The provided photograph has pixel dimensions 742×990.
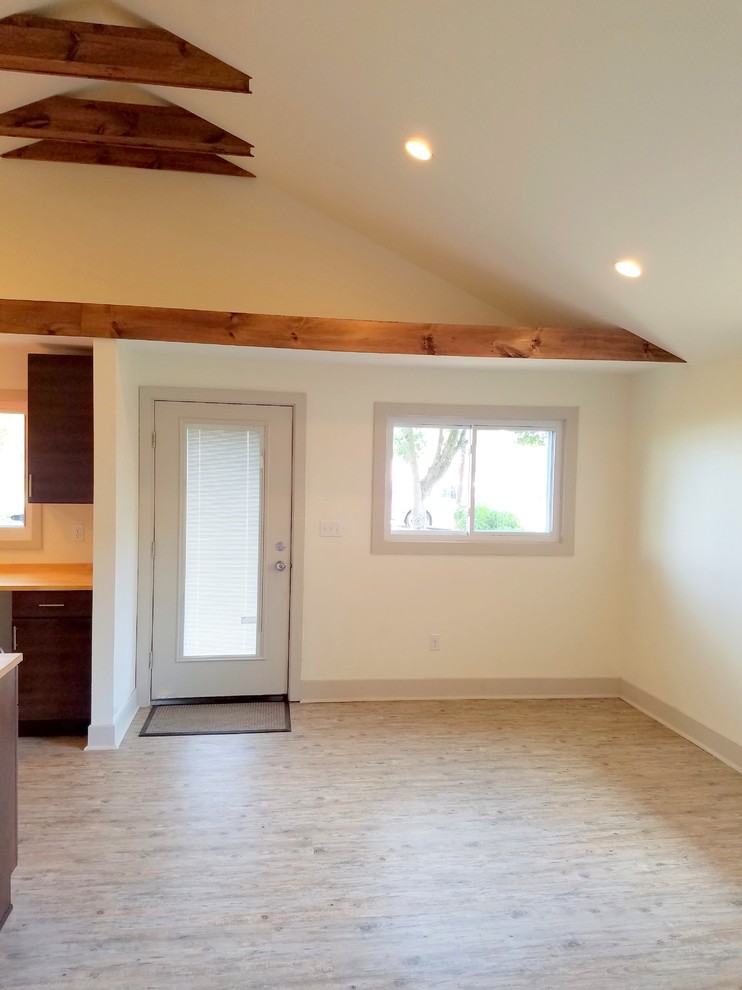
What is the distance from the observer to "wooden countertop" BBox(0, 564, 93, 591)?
11.3 ft

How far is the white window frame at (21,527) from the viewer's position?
407 cm

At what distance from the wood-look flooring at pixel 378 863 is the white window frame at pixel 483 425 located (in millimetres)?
1176

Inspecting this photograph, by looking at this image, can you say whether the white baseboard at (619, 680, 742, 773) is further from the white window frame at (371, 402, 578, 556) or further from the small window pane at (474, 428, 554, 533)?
the small window pane at (474, 428, 554, 533)

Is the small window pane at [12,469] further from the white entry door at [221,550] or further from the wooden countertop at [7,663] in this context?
the wooden countertop at [7,663]

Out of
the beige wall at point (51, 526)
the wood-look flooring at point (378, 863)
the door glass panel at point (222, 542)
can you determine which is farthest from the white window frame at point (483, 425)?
the beige wall at point (51, 526)

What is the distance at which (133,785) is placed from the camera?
307cm

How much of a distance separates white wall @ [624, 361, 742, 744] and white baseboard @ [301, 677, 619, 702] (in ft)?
1.02

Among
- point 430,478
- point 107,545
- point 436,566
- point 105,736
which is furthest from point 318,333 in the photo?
point 105,736

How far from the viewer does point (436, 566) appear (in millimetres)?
4285

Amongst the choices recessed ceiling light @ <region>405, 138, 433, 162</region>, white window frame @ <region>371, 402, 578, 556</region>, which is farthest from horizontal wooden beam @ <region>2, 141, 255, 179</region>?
white window frame @ <region>371, 402, 578, 556</region>

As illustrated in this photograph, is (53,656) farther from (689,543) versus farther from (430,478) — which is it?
(689,543)

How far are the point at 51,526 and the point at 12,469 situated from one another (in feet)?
1.50

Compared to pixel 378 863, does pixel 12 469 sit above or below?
above

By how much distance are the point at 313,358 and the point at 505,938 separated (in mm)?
3005
